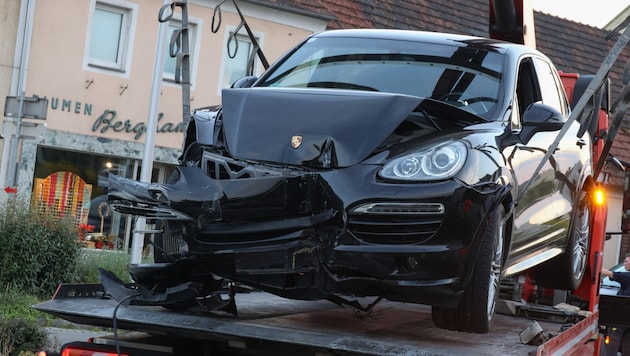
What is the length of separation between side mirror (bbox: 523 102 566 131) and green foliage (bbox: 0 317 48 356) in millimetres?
4602

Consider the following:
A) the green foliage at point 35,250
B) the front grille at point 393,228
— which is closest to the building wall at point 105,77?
the green foliage at point 35,250

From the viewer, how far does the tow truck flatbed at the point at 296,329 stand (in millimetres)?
4832

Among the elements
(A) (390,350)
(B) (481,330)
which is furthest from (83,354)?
(B) (481,330)

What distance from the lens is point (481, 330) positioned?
543 centimetres

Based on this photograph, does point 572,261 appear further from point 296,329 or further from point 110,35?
point 110,35

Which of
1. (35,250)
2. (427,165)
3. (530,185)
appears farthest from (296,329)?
(35,250)

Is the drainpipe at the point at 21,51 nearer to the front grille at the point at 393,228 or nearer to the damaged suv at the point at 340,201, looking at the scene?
the damaged suv at the point at 340,201

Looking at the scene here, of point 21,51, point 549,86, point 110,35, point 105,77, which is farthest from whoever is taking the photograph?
point 110,35

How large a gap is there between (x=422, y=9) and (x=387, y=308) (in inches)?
835

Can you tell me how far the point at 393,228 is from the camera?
16.6ft

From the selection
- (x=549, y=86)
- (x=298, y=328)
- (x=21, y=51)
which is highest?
(x=21, y=51)

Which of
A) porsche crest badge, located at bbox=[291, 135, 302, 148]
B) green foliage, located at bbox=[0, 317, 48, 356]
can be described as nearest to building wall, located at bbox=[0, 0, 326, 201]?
green foliage, located at bbox=[0, 317, 48, 356]

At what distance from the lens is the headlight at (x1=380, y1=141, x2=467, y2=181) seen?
5082 millimetres

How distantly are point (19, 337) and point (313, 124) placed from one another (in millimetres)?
→ 4455
